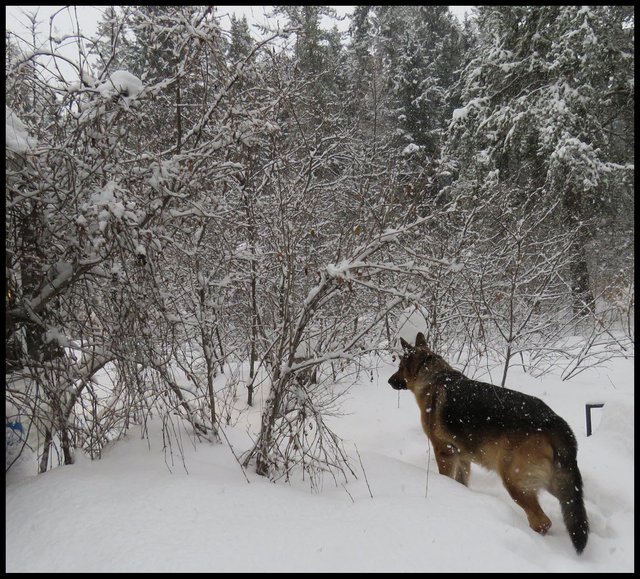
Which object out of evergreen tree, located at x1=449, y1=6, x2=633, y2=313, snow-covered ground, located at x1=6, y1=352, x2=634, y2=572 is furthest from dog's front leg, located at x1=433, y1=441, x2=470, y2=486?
evergreen tree, located at x1=449, y1=6, x2=633, y2=313

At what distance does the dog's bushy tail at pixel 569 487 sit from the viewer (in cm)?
309

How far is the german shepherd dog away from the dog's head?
0.02 meters

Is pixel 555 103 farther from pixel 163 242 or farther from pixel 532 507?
pixel 163 242

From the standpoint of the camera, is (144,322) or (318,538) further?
(144,322)

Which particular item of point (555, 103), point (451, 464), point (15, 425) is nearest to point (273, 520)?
point (15, 425)

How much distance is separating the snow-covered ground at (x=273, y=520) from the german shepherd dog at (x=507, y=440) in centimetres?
24

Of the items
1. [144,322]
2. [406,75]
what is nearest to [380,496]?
[144,322]

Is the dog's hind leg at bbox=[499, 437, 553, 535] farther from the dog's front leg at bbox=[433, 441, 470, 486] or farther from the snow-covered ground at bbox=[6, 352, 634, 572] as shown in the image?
the dog's front leg at bbox=[433, 441, 470, 486]

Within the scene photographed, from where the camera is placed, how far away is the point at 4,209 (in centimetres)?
260

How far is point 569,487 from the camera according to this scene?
328cm

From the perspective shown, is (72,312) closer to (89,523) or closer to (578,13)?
(89,523)

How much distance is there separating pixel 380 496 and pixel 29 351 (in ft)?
9.32

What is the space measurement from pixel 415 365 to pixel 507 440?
4.37ft

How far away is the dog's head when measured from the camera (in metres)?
4.77
